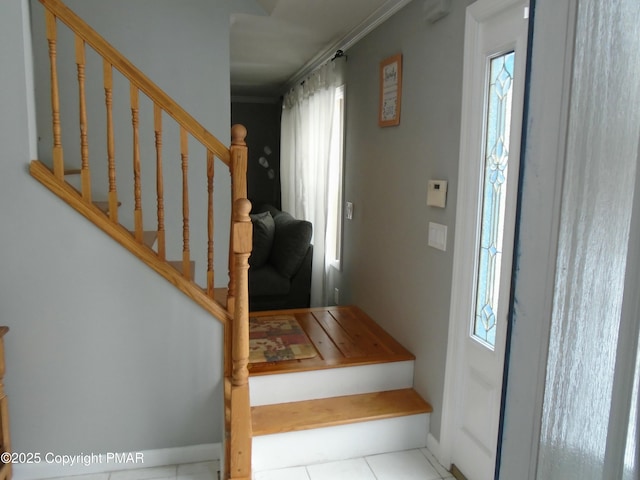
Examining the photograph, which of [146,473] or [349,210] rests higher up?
[349,210]

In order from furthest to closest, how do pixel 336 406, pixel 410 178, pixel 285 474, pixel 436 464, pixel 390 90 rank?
pixel 390 90, pixel 410 178, pixel 336 406, pixel 436 464, pixel 285 474

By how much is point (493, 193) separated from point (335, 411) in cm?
131

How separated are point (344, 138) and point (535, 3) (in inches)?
135

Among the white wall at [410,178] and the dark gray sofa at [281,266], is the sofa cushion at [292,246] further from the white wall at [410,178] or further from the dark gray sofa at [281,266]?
the white wall at [410,178]

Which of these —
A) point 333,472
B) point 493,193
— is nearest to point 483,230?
point 493,193

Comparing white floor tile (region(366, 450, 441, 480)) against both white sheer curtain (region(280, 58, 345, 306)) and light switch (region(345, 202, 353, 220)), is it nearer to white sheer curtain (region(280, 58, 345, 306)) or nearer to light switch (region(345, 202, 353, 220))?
light switch (region(345, 202, 353, 220))

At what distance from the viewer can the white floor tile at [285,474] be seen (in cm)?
222

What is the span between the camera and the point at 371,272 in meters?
3.28

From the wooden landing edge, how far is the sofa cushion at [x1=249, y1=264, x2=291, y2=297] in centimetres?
184

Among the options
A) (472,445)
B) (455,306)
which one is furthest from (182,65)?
(472,445)

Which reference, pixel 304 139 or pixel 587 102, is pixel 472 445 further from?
pixel 304 139

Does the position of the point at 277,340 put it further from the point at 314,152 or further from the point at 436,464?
the point at 314,152

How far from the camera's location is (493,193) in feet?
6.61

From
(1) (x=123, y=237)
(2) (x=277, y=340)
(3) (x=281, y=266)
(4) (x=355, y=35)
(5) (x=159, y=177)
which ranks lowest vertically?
(2) (x=277, y=340)
